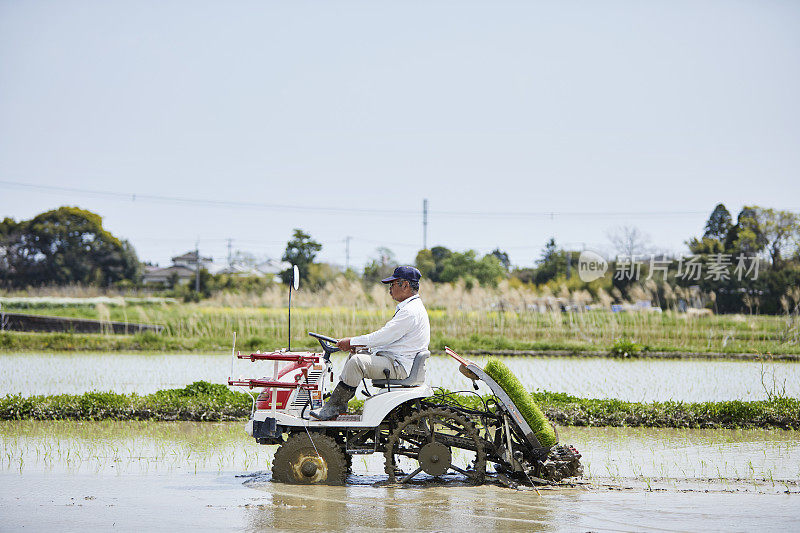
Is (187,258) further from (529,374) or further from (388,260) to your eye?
(529,374)

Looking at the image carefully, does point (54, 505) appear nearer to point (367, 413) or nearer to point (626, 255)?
point (367, 413)

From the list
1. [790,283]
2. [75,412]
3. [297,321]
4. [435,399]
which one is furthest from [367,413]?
[790,283]

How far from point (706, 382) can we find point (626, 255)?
4284 cm

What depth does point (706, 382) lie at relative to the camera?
15.5 meters

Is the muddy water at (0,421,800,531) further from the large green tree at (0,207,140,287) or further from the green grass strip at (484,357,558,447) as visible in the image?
the large green tree at (0,207,140,287)

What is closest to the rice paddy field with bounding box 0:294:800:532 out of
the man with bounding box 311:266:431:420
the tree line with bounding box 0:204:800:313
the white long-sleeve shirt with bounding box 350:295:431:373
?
the man with bounding box 311:266:431:420

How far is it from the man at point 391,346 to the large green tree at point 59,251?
188ft

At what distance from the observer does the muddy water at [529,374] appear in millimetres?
13664

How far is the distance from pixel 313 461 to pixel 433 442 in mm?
1021

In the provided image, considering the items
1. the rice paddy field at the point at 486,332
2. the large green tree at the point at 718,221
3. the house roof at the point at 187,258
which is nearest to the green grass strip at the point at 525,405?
the rice paddy field at the point at 486,332

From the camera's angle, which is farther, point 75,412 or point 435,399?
point 75,412

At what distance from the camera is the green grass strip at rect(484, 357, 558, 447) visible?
260 inches

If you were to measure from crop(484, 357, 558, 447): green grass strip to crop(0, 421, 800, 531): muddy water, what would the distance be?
0.44 meters

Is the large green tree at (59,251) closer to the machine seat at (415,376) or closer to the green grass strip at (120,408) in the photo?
the green grass strip at (120,408)
